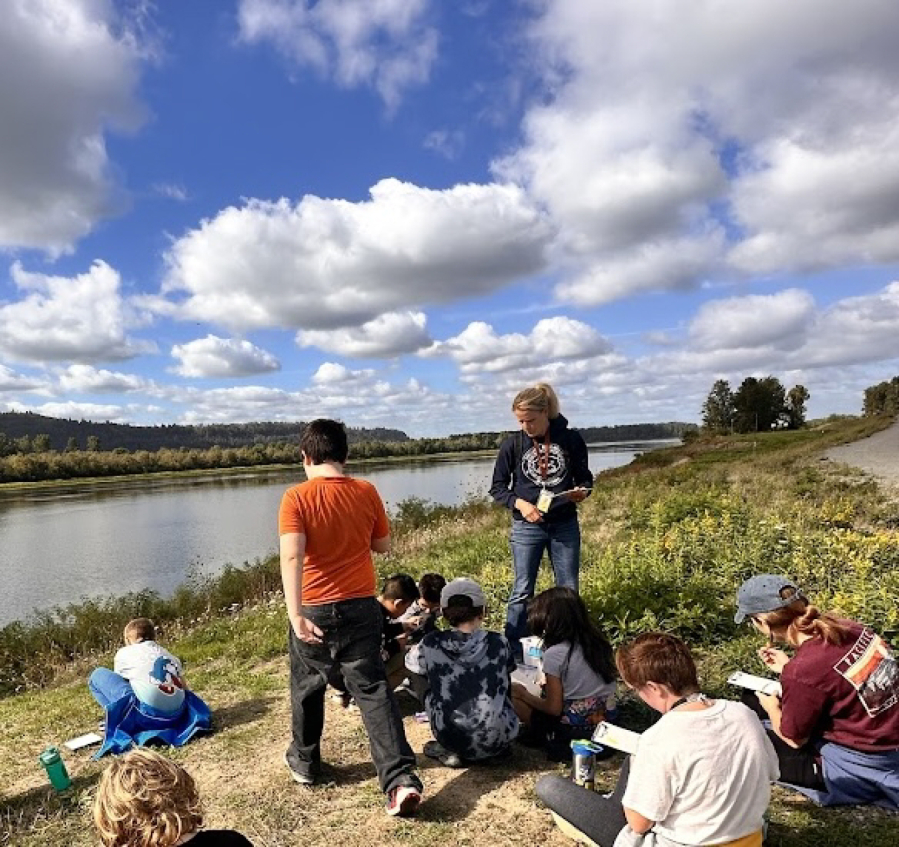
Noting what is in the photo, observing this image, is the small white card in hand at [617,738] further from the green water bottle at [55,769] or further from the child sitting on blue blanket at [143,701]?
the green water bottle at [55,769]

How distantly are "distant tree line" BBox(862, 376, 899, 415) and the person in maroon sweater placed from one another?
78325mm

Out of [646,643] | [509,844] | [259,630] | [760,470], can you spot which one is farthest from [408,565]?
[760,470]

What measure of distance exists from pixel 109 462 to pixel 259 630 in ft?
268

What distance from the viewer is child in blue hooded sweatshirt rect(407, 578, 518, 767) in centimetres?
368

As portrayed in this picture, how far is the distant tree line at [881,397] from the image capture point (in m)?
70.7

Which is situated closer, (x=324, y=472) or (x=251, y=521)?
(x=324, y=472)

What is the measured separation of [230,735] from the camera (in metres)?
4.59

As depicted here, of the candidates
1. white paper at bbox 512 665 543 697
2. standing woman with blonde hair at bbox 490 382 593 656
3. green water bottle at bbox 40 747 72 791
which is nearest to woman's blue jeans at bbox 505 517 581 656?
standing woman with blonde hair at bbox 490 382 593 656

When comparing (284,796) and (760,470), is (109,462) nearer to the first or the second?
(760,470)

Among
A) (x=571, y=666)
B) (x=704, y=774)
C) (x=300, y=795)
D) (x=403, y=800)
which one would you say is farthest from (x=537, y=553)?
(x=704, y=774)

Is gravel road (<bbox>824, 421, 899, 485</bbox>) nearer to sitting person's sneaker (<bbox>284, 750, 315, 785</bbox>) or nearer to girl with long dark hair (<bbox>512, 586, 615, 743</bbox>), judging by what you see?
girl with long dark hair (<bbox>512, 586, 615, 743</bbox>)

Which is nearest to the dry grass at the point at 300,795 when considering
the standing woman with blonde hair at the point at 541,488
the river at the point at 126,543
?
the standing woman with blonde hair at the point at 541,488

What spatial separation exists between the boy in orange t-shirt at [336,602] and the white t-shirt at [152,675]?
1439mm

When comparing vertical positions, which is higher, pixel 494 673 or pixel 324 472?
pixel 324 472
